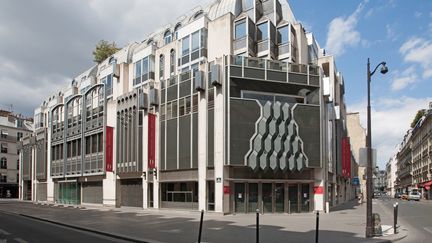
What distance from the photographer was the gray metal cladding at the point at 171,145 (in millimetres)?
33831

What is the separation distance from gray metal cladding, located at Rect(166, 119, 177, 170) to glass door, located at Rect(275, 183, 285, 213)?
25.4 ft

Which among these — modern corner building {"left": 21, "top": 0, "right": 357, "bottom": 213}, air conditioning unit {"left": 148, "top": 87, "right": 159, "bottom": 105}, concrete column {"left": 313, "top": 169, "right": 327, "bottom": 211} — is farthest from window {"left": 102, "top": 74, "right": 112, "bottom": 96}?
concrete column {"left": 313, "top": 169, "right": 327, "bottom": 211}

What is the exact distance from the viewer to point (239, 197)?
99.7ft

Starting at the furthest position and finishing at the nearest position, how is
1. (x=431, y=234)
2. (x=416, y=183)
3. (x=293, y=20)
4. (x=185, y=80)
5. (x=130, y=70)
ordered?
(x=416, y=183) → (x=130, y=70) → (x=293, y=20) → (x=185, y=80) → (x=431, y=234)

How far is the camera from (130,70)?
4375cm

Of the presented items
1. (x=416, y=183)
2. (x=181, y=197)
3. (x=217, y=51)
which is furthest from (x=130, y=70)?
(x=416, y=183)

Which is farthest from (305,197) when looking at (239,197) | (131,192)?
(131,192)

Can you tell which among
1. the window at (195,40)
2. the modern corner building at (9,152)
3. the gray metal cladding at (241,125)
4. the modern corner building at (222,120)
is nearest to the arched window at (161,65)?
the modern corner building at (222,120)

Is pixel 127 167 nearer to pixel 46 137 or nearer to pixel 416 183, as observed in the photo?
pixel 46 137

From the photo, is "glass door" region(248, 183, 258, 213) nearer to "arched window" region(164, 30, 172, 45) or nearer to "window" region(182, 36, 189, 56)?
"window" region(182, 36, 189, 56)

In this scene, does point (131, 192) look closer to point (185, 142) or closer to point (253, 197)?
point (185, 142)

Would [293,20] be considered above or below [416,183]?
above

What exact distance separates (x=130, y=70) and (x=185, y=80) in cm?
1185

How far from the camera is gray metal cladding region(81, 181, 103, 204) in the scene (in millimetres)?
44938
